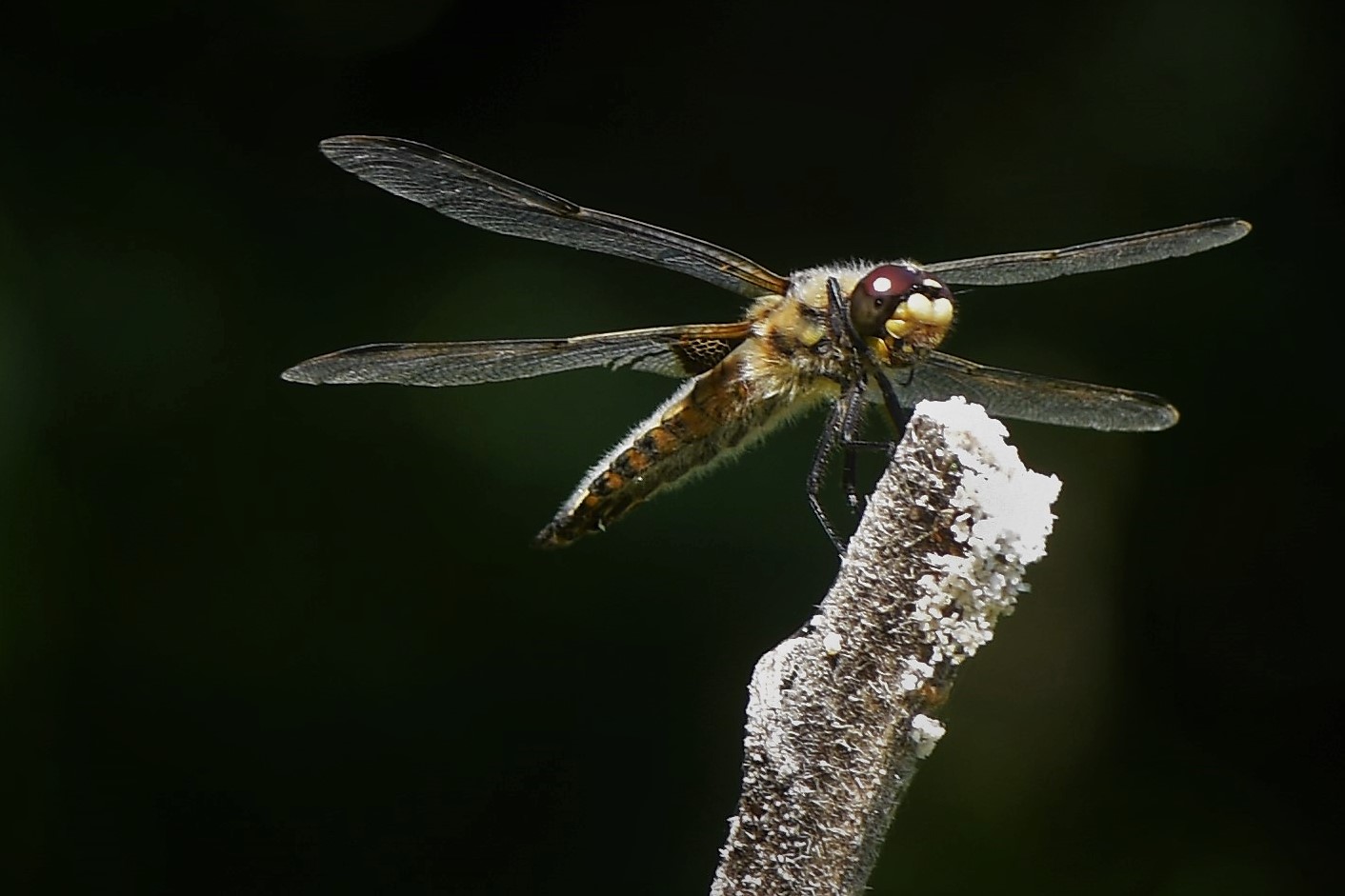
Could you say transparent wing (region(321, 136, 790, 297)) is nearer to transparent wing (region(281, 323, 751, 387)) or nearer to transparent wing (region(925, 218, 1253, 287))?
transparent wing (region(281, 323, 751, 387))

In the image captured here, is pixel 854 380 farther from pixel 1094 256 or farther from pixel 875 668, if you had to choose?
pixel 875 668

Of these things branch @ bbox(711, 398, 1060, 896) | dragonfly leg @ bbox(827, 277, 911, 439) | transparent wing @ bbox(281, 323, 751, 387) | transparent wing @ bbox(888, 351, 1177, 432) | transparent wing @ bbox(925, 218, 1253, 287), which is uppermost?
transparent wing @ bbox(925, 218, 1253, 287)

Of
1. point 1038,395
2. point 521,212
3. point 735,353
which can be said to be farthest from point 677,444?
point 1038,395

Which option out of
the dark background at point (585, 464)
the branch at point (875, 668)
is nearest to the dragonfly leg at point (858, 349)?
the dark background at point (585, 464)

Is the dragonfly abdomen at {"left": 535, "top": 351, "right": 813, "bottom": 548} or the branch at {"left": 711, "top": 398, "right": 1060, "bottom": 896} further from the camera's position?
the dragonfly abdomen at {"left": 535, "top": 351, "right": 813, "bottom": 548}

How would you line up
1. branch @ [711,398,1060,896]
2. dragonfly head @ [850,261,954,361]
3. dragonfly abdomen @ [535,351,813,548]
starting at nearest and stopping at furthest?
1. branch @ [711,398,1060,896]
2. dragonfly head @ [850,261,954,361]
3. dragonfly abdomen @ [535,351,813,548]

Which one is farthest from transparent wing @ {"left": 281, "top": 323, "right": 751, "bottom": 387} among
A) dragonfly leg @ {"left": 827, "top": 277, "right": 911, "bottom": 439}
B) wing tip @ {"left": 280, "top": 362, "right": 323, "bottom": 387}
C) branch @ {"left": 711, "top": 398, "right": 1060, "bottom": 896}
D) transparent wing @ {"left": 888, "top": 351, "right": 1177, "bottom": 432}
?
branch @ {"left": 711, "top": 398, "right": 1060, "bottom": 896}

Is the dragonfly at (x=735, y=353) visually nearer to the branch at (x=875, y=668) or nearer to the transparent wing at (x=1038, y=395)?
the transparent wing at (x=1038, y=395)

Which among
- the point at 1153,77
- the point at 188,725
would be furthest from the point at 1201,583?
the point at 188,725
